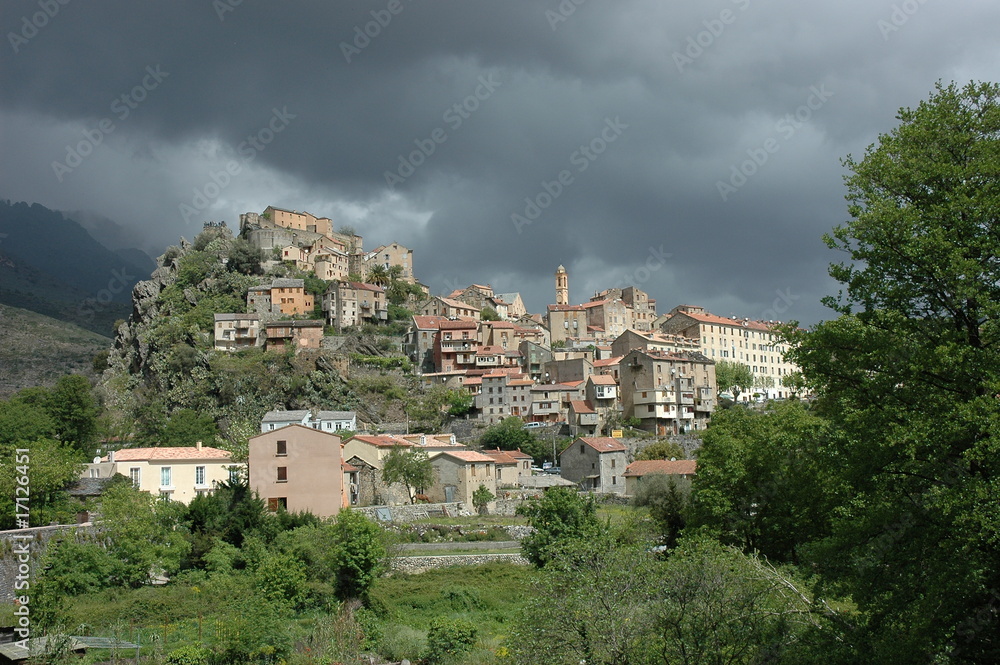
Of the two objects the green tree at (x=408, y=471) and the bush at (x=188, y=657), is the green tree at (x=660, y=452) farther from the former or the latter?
the bush at (x=188, y=657)

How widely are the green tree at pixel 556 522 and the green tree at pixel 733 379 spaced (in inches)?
2446

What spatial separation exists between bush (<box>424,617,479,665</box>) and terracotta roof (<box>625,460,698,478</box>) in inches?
1368

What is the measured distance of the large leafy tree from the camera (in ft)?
37.6

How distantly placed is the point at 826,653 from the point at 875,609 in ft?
3.51

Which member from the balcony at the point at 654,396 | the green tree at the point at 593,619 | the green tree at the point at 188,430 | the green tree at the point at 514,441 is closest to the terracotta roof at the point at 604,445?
the green tree at the point at 514,441

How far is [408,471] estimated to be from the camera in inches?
2080

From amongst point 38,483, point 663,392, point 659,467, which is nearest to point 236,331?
point 663,392

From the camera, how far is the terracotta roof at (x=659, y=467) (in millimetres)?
58250

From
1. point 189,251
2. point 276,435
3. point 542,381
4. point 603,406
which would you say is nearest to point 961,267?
point 276,435

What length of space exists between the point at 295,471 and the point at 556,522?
44.3 ft

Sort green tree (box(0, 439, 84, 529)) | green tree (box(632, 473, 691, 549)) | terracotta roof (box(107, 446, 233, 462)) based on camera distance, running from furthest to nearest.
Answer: terracotta roof (box(107, 446, 233, 462))
green tree (box(632, 473, 691, 549))
green tree (box(0, 439, 84, 529))

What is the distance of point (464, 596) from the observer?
102ft

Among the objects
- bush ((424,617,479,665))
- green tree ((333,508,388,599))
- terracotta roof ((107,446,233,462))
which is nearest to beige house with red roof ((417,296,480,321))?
terracotta roof ((107,446,233,462))

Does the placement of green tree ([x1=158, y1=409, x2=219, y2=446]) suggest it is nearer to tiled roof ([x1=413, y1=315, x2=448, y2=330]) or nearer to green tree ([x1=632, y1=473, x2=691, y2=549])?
tiled roof ([x1=413, y1=315, x2=448, y2=330])
